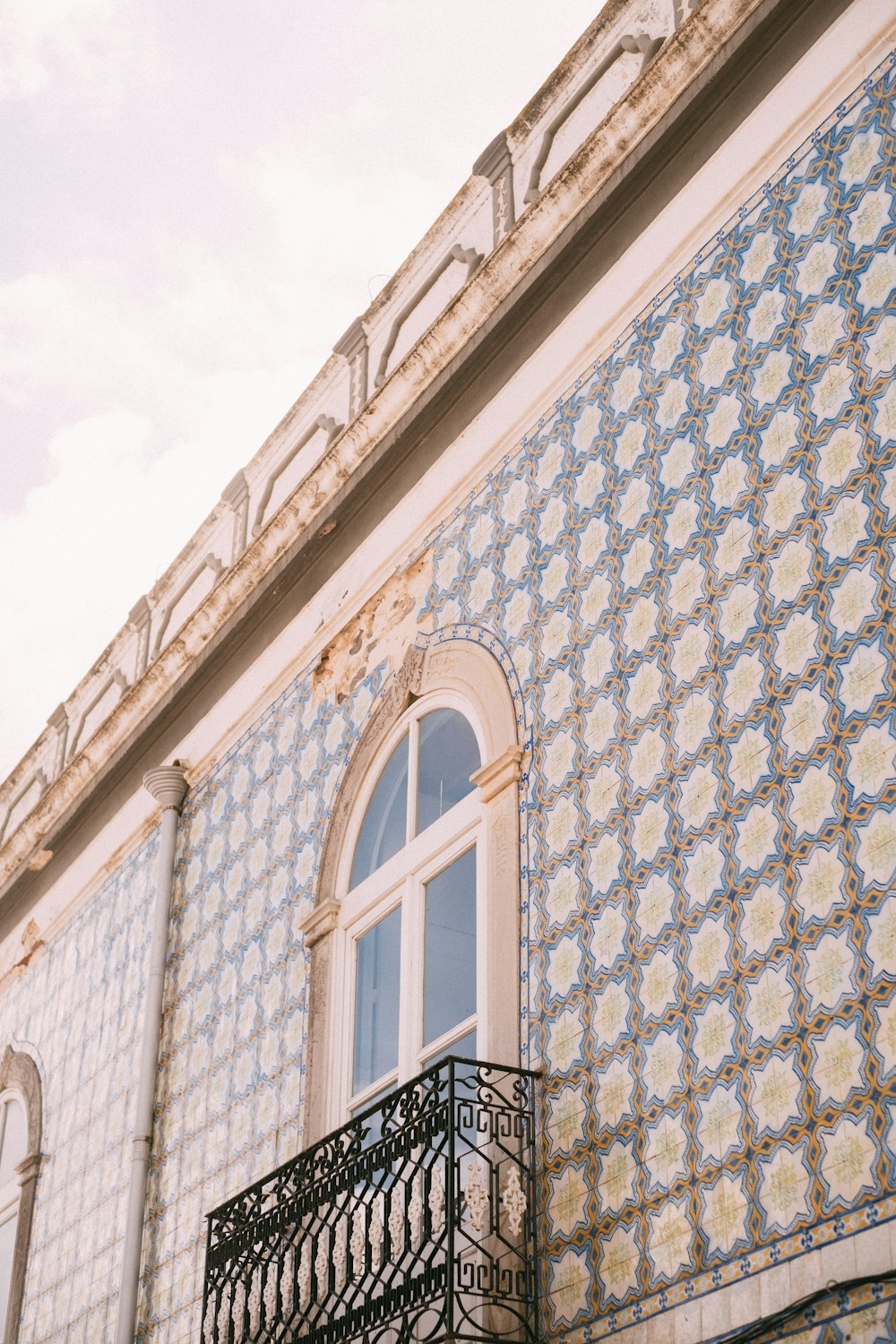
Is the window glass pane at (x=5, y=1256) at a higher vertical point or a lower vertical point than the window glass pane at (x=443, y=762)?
lower

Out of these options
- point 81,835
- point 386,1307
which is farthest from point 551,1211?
point 81,835

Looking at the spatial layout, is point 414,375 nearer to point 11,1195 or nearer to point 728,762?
point 728,762

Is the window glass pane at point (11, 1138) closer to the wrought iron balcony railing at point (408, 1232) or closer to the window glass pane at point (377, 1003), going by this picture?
the window glass pane at point (377, 1003)

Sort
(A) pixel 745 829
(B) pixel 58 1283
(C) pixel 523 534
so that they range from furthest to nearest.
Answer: (B) pixel 58 1283 < (C) pixel 523 534 < (A) pixel 745 829

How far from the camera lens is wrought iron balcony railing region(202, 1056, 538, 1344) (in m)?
6.24

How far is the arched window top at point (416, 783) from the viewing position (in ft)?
26.3

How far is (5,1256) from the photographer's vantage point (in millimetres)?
11344

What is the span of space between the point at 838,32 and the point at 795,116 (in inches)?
12.8

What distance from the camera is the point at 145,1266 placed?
9.27 metres

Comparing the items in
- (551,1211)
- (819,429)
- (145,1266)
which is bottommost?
(551,1211)

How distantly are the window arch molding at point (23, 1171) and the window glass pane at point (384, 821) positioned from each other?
3776 mm

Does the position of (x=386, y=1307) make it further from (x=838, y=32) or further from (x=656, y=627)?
(x=838, y=32)

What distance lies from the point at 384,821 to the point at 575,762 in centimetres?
168

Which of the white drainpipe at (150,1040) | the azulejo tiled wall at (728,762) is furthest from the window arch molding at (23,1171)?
the azulejo tiled wall at (728,762)
